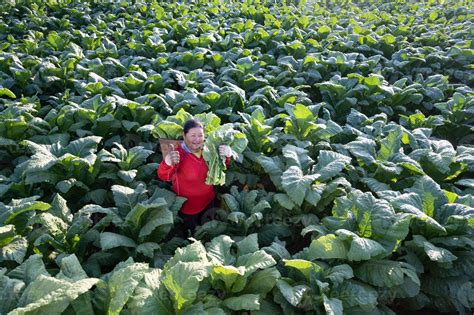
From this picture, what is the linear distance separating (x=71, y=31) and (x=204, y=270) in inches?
366

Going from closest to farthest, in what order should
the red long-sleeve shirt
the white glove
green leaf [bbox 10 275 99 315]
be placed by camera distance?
green leaf [bbox 10 275 99 315], the white glove, the red long-sleeve shirt

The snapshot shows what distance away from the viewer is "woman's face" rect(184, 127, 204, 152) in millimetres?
3703

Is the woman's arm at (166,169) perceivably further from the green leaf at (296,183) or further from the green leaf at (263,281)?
the green leaf at (263,281)

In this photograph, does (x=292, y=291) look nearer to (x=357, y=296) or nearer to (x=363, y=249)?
(x=357, y=296)

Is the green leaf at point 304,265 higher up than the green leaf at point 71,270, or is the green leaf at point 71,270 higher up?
the green leaf at point 304,265

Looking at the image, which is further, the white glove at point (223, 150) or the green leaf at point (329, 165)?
the green leaf at point (329, 165)

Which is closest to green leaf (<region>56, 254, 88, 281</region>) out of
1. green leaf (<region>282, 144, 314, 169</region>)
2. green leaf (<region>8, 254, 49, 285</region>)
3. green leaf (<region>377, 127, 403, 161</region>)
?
green leaf (<region>8, 254, 49, 285</region>)

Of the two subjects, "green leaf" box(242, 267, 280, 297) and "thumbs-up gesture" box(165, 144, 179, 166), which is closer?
"green leaf" box(242, 267, 280, 297)

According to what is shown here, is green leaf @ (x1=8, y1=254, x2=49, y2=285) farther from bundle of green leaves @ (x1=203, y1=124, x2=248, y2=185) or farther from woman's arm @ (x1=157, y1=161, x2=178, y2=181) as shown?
bundle of green leaves @ (x1=203, y1=124, x2=248, y2=185)

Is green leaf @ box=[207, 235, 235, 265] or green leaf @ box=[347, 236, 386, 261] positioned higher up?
green leaf @ box=[347, 236, 386, 261]

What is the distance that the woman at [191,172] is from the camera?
373 centimetres

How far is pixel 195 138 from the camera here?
373cm

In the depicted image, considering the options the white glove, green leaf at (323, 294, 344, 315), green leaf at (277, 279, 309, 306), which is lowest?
green leaf at (277, 279, 309, 306)

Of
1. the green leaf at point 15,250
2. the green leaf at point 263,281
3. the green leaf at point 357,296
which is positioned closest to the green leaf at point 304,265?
the green leaf at point 263,281
